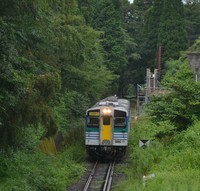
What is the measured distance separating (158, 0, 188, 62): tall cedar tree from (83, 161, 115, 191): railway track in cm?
2915

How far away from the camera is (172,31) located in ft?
160

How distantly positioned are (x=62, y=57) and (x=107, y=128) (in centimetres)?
408

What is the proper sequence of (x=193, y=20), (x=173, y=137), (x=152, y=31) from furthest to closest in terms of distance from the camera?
1. (x=193, y=20)
2. (x=152, y=31)
3. (x=173, y=137)

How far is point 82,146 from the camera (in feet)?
78.7

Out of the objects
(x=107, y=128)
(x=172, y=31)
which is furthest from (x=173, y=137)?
(x=172, y=31)

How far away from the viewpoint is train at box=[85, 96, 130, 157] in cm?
2114

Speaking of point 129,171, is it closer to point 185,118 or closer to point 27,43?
point 185,118

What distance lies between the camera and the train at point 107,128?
2114 centimetres

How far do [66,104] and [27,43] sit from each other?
43.2ft

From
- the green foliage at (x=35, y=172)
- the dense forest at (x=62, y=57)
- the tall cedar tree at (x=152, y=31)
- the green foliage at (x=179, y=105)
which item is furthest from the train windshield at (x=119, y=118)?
the tall cedar tree at (x=152, y=31)

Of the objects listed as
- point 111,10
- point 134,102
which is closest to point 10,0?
point 111,10

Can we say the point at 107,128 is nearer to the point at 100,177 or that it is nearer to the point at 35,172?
the point at 100,177

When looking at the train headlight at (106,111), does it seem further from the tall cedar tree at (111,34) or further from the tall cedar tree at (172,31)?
the tall cedar tree at (172,31)

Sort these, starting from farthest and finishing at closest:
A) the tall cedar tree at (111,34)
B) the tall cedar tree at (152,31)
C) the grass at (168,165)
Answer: the tall cedar tree at (152,31) → the tall cedar tree at (111,34) → the grass at (168,165)
